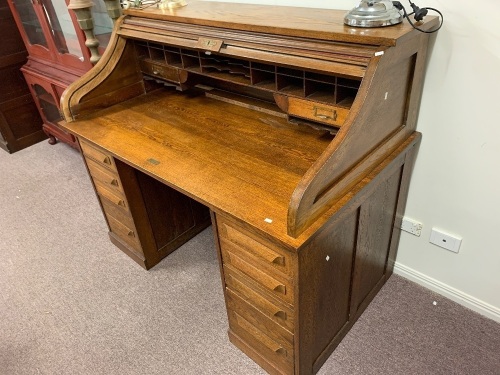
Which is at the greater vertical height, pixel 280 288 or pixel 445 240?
pixel 280 288

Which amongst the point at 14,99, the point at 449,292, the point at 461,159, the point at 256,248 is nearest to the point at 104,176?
the point at 256,248

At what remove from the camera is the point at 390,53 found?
42.0 inches

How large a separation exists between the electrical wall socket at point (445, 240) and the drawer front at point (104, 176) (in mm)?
1388

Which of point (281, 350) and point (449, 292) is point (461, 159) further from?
point (281, 350)

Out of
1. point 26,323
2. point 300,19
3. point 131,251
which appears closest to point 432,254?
point 300,19

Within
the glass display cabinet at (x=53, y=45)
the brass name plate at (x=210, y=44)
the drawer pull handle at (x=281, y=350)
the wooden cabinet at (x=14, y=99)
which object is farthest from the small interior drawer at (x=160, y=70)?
the wooden cabinet at (x=14, y=99)

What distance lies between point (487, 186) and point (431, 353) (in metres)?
0.69

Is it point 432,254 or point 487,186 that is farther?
point 432,254

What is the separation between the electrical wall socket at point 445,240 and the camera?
5.24 ft

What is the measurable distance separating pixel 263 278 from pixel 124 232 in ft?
3.52

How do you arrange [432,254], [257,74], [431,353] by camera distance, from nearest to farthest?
[257,74] < [431,353] < [432,254]

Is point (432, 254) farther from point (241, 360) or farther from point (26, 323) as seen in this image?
point (26, 323)

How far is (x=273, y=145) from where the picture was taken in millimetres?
1425

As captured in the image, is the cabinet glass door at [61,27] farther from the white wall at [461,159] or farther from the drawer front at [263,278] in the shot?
the drawer front at [263,278]
